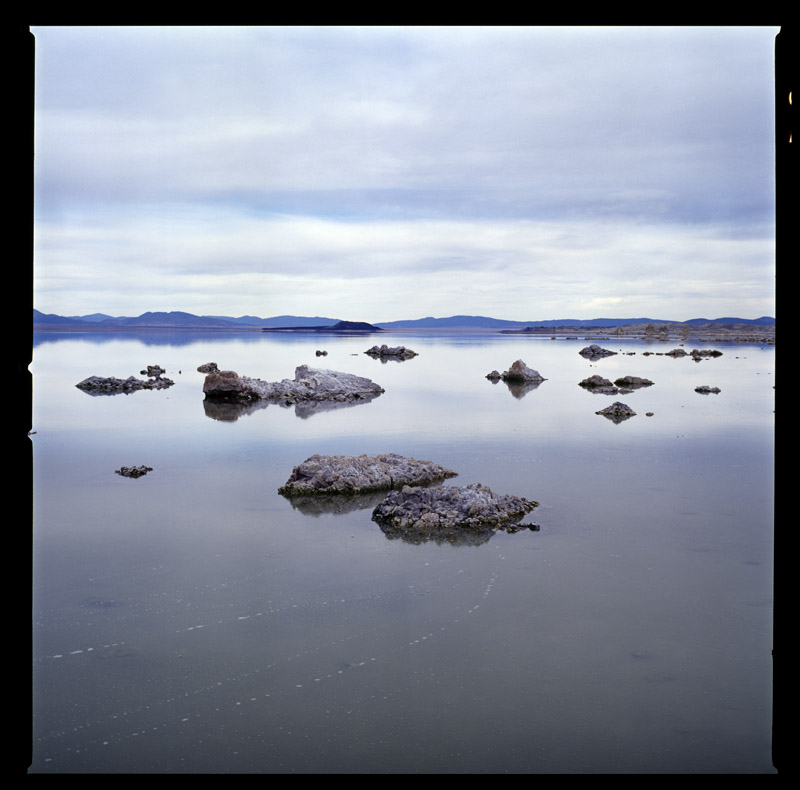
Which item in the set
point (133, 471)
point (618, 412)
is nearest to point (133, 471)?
point (133, 471)

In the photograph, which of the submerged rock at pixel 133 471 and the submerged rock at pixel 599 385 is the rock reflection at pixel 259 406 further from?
the submerged rock at pixel 599 385

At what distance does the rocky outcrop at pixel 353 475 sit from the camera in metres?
7.62

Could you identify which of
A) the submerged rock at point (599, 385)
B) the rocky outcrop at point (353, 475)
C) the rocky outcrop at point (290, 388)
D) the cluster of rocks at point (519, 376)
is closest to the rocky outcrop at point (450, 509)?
the rocky outcrop at point (353, 475)

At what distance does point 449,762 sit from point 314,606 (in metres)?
1.75

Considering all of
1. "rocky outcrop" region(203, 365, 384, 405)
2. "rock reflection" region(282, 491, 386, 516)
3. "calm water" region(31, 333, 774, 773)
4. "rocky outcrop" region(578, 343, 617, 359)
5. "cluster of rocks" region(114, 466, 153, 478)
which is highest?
"rocky outcrop" region(578, 343, 617, 359)

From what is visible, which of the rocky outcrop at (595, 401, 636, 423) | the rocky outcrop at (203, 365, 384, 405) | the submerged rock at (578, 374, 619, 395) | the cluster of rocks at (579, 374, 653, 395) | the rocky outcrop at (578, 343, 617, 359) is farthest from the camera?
the rocky outcrop at (578, 343, 617, 359)

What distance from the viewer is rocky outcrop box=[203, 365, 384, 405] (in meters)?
16.2

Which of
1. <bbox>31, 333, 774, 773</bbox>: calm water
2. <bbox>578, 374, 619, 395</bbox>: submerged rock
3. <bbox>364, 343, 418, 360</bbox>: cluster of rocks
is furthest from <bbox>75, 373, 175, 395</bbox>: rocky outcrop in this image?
<bbox>364, 343, 418, 360</bbox>: cluster of rocks

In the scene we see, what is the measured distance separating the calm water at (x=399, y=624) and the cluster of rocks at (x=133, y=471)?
0.21 meters

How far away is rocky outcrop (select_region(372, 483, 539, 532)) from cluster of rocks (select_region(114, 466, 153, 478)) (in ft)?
10.7

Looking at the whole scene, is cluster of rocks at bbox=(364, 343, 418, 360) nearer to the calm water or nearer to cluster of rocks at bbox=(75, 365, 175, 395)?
cluster of rocks at bbox=(75, 365, 175, 395)
